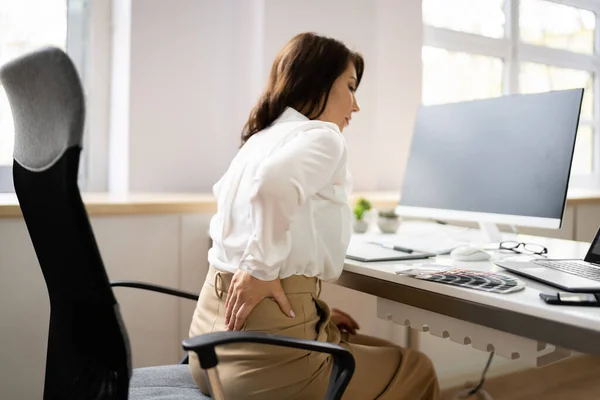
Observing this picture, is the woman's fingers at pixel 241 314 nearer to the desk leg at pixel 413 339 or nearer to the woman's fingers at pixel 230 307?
the woman's fingers at pixel 230 307

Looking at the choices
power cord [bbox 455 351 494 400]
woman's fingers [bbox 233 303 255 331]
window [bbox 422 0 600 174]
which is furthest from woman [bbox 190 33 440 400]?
window [bbox 422 0 600 174]

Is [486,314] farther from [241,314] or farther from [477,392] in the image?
[477,392]

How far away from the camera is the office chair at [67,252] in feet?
2.66

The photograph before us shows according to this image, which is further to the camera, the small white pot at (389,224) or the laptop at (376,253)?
the small white pot at (389,224)

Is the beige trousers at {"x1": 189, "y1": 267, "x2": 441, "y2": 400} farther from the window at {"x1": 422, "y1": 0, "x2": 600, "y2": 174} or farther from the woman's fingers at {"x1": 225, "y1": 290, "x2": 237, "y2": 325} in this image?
the window at {"x1": 422, "y1": 0, "x2": 600, "y2": 174}

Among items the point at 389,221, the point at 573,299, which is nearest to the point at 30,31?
the point at 389,221

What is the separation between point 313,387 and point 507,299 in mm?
408

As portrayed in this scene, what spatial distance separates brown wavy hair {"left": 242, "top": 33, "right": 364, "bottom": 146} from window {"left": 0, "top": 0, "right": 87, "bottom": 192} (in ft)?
4.21

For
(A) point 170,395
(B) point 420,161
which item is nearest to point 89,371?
(A) point 170,395

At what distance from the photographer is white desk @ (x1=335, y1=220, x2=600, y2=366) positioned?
3.22 feet

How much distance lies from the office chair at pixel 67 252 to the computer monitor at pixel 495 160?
850 mm

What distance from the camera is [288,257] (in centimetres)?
126

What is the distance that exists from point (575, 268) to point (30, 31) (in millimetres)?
2170

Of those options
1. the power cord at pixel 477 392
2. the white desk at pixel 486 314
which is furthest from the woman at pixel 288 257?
the power cord at pixel 477 392
